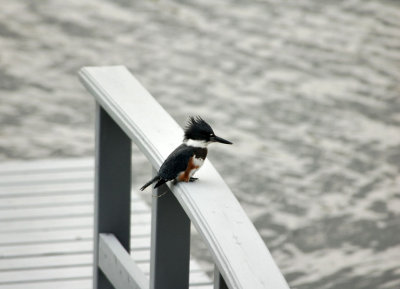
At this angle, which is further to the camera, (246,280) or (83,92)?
(83,92)

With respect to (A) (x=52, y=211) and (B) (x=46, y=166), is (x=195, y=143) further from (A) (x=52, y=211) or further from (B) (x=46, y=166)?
(B) (x=46, y=166)

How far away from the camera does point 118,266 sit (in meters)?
2.62

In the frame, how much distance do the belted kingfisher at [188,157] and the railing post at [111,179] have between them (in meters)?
0.45

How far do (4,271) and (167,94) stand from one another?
11.8ft

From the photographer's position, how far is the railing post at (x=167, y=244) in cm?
220

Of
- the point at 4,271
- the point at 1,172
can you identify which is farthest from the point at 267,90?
the point at 4,271

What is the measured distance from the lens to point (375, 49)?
7816 mm

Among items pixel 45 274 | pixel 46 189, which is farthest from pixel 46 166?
pixel 45 274

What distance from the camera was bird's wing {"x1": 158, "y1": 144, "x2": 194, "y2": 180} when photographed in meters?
2.13

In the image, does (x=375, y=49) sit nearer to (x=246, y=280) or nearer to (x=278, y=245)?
(x=278, y=245)

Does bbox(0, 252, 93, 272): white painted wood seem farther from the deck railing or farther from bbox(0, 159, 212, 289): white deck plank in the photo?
the deck railing

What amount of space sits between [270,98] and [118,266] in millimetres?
4386

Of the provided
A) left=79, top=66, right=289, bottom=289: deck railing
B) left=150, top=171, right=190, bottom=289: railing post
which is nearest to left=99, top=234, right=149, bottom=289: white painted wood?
left=79, top=66, right=289, bottom=289: deck railing

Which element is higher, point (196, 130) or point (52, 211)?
point (196, 130)
